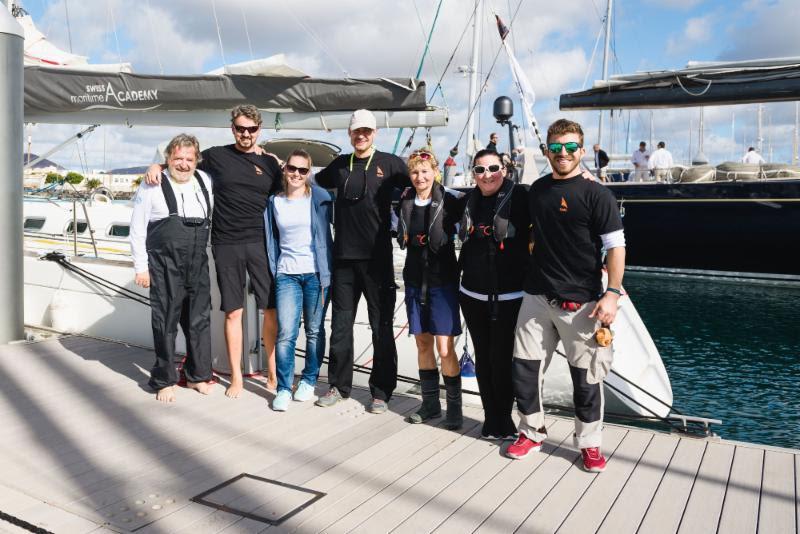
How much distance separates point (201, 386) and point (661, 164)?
18.4 metres

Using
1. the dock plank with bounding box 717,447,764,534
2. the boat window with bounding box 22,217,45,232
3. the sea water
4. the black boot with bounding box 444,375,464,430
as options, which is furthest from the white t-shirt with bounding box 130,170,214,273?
the boat window with bounding box 22,217,45,232

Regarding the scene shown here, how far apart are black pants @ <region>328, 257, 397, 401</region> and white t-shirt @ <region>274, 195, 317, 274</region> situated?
0.84 feet

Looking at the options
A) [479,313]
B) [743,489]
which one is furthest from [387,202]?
[743,489]

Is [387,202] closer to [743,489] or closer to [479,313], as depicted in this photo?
[479,313]

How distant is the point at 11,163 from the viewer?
5.89 metres

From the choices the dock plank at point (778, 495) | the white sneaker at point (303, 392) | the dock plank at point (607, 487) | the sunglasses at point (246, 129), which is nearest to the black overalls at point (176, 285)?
the sunglasses at point (246, 129)

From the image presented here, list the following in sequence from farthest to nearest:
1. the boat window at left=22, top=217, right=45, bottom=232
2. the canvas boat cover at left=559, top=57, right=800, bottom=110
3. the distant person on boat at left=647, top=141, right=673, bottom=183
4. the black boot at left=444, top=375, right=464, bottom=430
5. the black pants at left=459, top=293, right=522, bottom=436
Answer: the distant person on boat at left=647, top=141, right=673, bottom=183
the boat window at left=22, top=217, right=45, bottom=232
the canvas boat cover at left=559, top=57, right=800, bottom=110
the black boot at left=444, top=375, right=464, bottom=430
the black pants at left=459, top=293, right=522, bottom=436

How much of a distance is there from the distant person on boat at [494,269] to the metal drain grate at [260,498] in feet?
4.33

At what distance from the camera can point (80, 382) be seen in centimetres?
525

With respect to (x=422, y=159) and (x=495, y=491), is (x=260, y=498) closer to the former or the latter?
(x=495, y=491)

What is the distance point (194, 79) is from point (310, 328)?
4.27 m

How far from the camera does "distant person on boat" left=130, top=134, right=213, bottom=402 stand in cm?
468

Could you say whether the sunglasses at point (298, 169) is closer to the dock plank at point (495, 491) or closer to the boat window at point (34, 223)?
the dock plank at point (495, 491)

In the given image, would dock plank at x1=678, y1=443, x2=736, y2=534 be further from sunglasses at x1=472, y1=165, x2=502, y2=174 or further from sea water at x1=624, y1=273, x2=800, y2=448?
sea water at x1=624, y1=273, x2=800, y2=448
